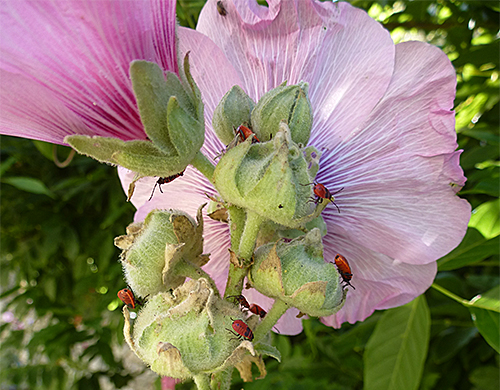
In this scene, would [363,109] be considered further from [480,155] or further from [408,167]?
[480,155]

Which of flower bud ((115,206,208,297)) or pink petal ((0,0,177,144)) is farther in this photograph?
A: flower bud ((115,206,208,297))

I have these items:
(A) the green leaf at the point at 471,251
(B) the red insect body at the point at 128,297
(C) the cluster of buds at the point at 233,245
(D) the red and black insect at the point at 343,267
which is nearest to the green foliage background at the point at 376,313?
(A) the green leaf at the point at 471,251

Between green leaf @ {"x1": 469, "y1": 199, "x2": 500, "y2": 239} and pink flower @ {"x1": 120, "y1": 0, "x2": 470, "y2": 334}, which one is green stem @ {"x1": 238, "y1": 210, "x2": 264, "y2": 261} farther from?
green leaf @ {"x1": 469, "y1": 199, "x2": 500, "y2": 239}

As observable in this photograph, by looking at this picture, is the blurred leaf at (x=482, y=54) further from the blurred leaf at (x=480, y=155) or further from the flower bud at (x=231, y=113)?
the flower bud at (x=231, y=113)

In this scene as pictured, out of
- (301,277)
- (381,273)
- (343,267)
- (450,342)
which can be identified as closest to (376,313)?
(450,342)

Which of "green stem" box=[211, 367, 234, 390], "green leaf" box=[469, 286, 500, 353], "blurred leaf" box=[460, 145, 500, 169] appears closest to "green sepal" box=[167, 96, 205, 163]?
"green stem" box=[211, 367, 234, 390]

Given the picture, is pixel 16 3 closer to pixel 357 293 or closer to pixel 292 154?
pixel 292 154
